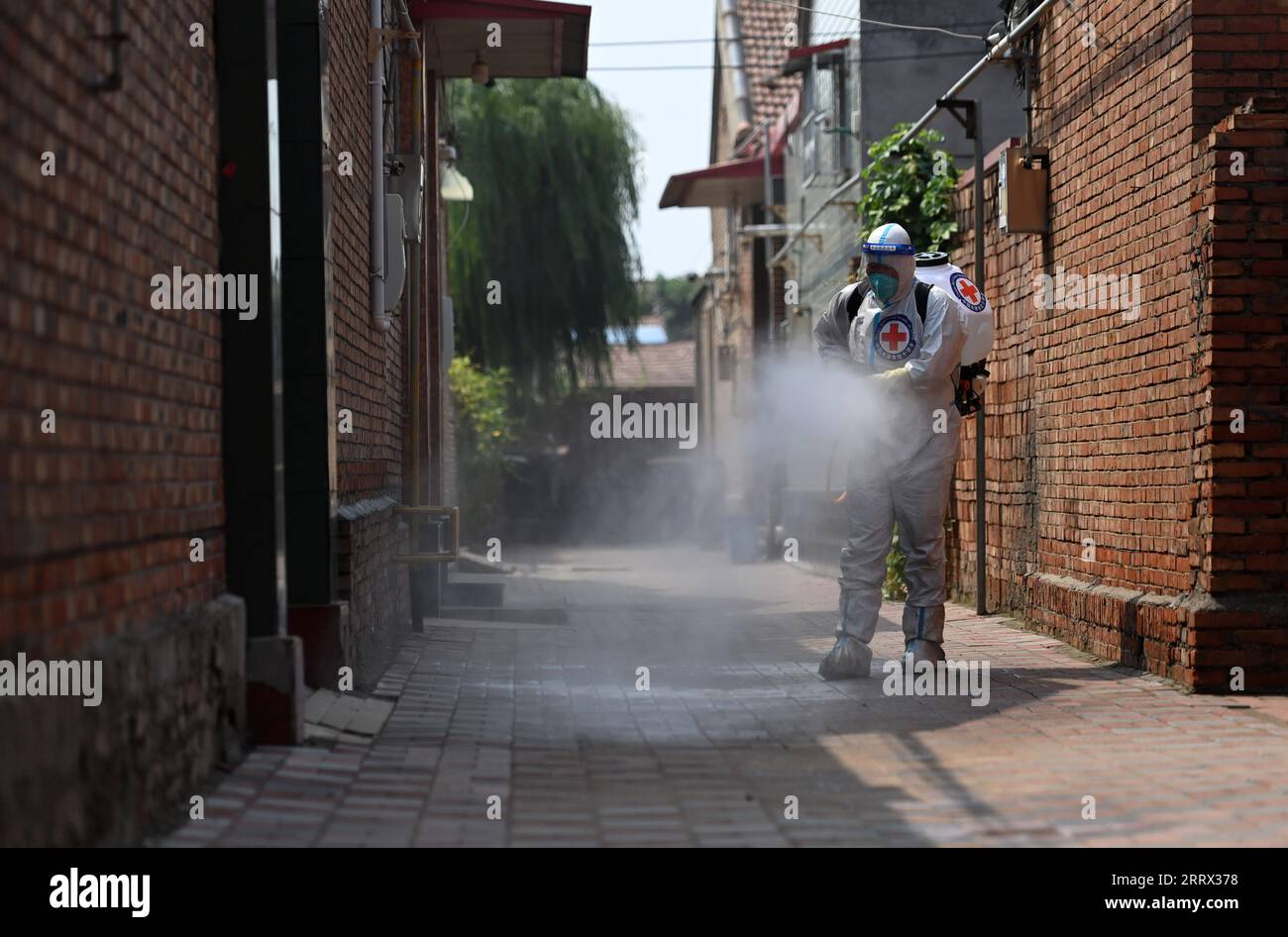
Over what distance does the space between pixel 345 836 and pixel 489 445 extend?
20.5 meters

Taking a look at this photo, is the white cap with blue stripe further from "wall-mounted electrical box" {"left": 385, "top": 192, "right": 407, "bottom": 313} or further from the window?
the window

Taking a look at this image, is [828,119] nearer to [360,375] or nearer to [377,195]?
[377,195]

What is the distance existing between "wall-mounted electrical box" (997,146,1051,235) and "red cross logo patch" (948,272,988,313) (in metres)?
1.89

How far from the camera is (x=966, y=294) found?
7941mm

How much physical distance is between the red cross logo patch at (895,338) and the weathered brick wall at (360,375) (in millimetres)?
2609

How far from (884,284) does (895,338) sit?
262 millimetres

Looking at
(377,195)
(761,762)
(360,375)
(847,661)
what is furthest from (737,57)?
(761,762)

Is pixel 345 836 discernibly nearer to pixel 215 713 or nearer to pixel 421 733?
pixel 215 713

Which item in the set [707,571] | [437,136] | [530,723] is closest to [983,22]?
[437,136]

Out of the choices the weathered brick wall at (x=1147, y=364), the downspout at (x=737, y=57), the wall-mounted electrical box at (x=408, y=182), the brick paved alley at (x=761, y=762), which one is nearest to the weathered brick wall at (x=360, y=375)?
the brick paved alley at (x=761, y=762)

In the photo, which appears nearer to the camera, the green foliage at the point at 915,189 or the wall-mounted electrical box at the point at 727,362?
the green foliage at the point at 915,189

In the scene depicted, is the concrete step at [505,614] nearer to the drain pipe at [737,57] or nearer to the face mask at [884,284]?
the face mask at [884,284]

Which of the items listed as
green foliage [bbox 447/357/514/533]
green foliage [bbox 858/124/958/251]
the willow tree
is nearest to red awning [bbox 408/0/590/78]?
green foliage [bbox 858/124/958/251]

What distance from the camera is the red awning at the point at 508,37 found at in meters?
12.6
